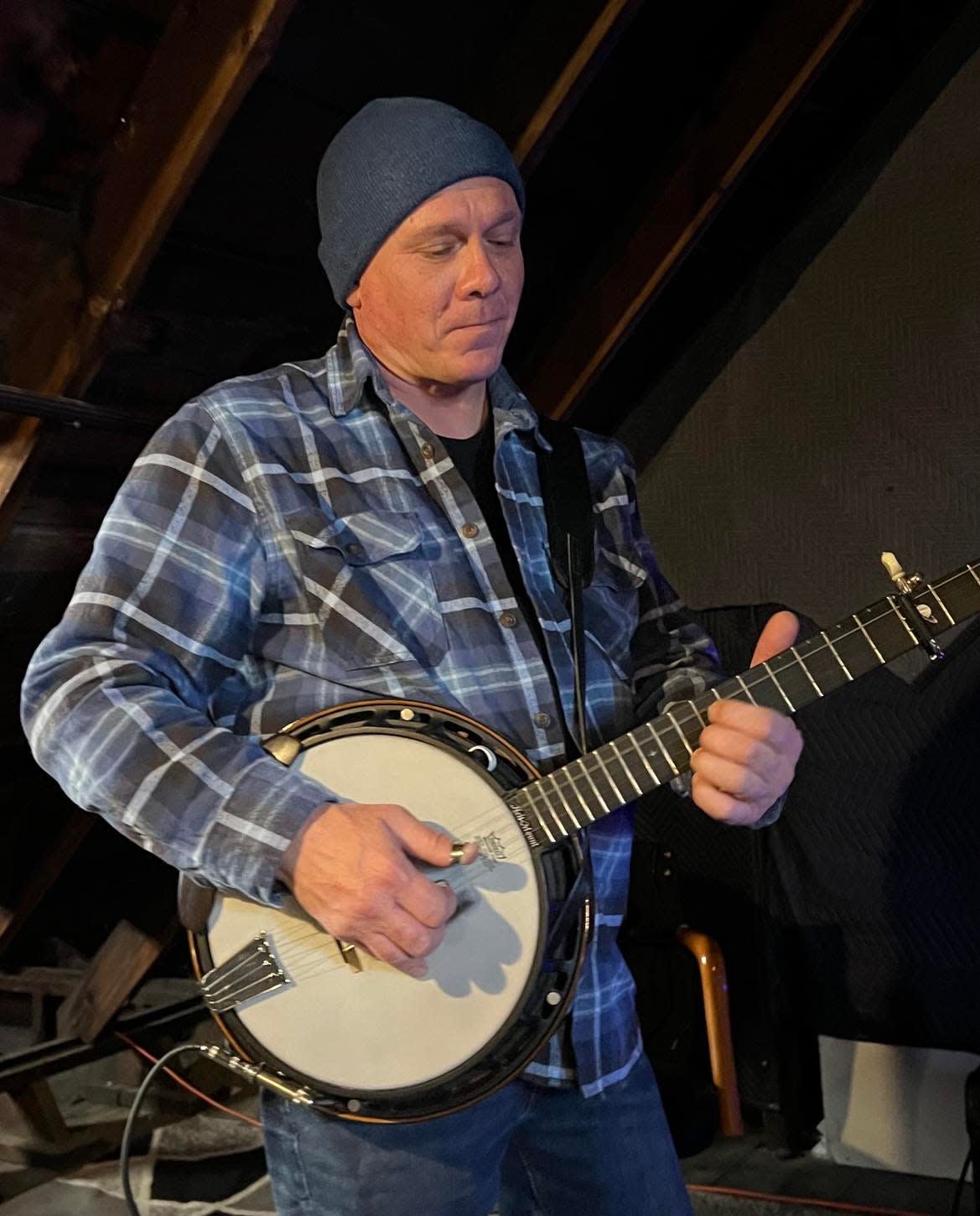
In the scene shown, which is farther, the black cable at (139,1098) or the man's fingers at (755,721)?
the black cable at (139,1098)

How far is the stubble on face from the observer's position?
58.6 inches

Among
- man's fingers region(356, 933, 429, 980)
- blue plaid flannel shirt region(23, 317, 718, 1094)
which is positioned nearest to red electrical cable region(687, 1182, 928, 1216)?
blue plaid flannel shirt region(23, 317, 718, 1094)

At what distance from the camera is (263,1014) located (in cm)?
128

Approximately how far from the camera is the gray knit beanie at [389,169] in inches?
59.7

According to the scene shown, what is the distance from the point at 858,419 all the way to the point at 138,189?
1944mm

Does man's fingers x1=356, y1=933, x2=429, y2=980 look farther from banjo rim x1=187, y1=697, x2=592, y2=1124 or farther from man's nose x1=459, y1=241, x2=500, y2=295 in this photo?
man's nose x1=459, y1=241, x2=500, y2=295

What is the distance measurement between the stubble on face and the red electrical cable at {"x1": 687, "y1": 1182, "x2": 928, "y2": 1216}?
82.2 inches

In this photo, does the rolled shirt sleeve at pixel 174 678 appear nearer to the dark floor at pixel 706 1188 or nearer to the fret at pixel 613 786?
the fret at pixel 613 786

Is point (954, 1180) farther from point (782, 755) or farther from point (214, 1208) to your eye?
point (782, 755)

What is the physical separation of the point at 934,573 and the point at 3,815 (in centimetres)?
228

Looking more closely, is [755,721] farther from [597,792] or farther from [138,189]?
[138,189]

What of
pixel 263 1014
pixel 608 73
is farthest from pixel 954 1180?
pixel 608 73

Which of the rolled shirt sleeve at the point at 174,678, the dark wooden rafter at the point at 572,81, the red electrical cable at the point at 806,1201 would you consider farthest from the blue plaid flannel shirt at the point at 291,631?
the red electrical cable at the point at 806,1201

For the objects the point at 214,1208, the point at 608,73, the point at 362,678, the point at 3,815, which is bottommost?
the point at 214,1208
